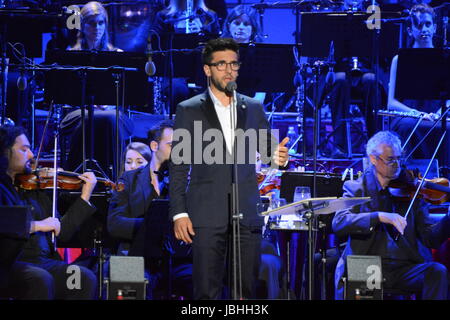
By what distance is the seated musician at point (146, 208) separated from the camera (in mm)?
5328

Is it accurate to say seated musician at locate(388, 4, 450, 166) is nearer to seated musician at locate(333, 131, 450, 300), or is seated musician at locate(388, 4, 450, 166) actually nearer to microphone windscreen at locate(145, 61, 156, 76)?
seated musician at locate(333, 131, 450, 300)

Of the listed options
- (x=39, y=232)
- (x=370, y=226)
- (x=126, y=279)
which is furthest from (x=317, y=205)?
(x=39, y=232)

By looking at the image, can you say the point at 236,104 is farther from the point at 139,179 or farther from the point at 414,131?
the point at 414,131

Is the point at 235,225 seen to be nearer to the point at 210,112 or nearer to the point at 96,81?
the point at 210,112

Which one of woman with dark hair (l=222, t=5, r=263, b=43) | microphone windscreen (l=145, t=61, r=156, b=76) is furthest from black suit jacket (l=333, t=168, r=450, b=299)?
woman with dark hair (l=222, t=5, r=263, b=43)

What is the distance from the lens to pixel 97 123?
7383 mm

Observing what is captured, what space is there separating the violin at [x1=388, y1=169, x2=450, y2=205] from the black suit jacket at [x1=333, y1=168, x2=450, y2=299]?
2.9 inches

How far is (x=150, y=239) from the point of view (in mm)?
5266

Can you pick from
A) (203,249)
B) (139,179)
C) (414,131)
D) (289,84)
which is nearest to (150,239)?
(139,179)

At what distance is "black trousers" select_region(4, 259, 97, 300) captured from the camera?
4.80 m

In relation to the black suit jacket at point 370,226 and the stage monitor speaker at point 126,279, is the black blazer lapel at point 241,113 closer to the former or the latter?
the stage monitor speaker at point 126,279
